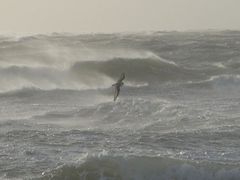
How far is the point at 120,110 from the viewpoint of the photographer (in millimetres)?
18688

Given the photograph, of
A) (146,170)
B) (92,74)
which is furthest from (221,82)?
(146,170)

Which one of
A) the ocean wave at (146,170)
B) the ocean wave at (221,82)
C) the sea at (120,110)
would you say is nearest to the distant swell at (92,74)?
the sea at (120,110)

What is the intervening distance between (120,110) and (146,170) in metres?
6.35

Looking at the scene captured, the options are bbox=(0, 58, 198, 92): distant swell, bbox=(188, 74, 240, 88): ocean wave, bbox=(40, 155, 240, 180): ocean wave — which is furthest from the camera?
bbox=(0, 58, 198, 92): distant swell

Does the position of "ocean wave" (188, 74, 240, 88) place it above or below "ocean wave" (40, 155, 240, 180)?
above

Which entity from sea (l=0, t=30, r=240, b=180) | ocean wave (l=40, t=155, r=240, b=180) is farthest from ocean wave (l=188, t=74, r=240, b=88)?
ocean wave (l=40, t=155, r=240, b=180)

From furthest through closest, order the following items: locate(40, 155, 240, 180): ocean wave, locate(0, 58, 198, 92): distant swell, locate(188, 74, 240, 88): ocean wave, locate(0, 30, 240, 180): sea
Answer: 1. locate(0, 58, 198, 92): distant swell
2. locate(188, 74, 240, 88): ocean wave
3. locate(0, 30, 240, 180): sea
4. locate(40, 155, 240, 180): ocean wave

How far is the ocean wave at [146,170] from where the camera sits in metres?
12.3

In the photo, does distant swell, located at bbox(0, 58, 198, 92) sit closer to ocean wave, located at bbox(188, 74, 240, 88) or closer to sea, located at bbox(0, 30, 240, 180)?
sea, located at bbox(0, 30, 240, 180)

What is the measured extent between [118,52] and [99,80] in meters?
6.07

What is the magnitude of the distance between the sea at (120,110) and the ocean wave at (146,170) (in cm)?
2

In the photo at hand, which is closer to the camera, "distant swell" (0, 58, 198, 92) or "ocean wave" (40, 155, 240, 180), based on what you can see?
"ocean wave" (40, 155, 240, 180)

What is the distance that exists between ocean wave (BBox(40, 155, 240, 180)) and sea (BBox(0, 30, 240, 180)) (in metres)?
0.02

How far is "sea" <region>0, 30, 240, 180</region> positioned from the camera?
41.2 feet
